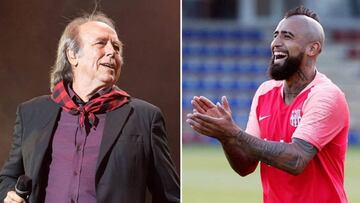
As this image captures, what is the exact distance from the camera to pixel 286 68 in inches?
87.4

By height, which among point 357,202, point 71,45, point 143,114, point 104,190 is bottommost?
point 357,202

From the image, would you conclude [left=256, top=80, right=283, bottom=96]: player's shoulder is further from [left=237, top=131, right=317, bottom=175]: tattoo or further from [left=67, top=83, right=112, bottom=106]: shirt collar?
[left=67, top=83, right=112, bottom=106]: shirt collar

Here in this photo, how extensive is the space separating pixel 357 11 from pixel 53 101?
607 inches

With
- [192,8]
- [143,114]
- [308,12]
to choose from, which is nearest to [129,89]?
[143,114]

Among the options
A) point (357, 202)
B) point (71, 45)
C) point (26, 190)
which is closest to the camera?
point (26, 190)

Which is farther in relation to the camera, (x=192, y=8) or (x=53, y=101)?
(x=192, y=8)

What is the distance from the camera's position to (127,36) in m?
2.28

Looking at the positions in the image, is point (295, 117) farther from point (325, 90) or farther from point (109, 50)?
point (109, 50)

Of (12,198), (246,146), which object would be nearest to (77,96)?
(12,198)

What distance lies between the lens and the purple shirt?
2113 mm

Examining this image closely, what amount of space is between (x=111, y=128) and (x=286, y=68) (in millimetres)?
471

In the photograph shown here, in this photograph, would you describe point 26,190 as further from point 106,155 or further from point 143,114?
point 143,114

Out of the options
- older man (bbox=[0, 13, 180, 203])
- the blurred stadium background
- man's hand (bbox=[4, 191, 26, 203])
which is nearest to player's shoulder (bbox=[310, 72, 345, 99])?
older man (bbox=[0, 13, 180, 203])

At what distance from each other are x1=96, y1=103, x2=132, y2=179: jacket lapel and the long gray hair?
0.50 ft
